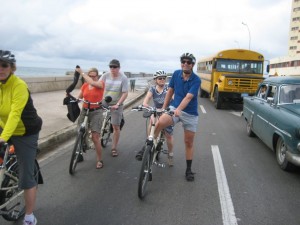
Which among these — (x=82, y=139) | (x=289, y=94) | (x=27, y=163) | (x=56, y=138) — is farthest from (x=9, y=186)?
(x=289, y=94)

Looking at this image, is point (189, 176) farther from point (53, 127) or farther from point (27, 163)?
point (53, 127)

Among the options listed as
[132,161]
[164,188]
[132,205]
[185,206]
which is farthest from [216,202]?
[132,161]

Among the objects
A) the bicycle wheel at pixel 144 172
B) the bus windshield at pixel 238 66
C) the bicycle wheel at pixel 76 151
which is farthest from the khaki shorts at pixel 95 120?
the bus windshield at pixel 238 66

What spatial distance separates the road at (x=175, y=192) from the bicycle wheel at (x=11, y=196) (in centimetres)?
18

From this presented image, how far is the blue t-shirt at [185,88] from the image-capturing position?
5023mm

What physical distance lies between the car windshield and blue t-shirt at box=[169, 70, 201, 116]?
8.57 ft

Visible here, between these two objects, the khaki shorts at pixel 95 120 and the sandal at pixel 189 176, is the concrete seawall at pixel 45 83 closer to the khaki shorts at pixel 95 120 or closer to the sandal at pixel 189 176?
the khaki shorts at pixel 95 120

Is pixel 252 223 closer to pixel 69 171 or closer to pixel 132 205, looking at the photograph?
pixel 132 205

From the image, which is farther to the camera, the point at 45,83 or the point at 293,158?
the point at 45,83

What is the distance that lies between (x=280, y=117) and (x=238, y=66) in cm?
1176

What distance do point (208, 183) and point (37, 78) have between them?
42.8ft

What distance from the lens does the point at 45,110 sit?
1093 cm

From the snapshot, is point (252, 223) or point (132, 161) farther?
point (132, 161)

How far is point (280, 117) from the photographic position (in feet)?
20.4
